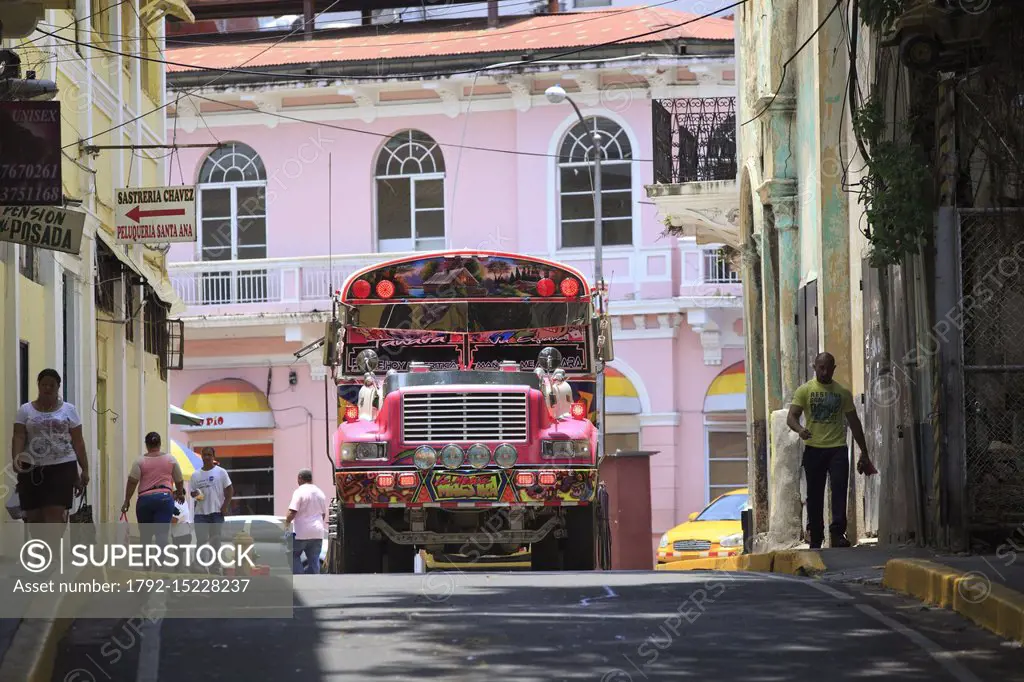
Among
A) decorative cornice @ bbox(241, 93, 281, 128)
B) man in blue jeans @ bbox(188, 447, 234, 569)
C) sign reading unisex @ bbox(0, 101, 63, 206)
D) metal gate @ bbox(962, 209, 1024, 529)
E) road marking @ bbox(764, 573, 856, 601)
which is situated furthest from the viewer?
decorative cornice @ bbox(241, 93, 281, 128)

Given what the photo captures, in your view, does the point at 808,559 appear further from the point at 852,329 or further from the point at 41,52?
the point at 41,52

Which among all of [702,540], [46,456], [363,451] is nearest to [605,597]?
Result: [363,451]

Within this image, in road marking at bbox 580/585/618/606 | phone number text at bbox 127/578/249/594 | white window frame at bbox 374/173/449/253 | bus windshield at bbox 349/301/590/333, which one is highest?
white window frame at bbox 374/173/449/253

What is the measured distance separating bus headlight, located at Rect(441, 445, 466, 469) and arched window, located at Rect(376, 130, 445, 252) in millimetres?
22664

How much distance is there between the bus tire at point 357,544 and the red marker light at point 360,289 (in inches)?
99.0

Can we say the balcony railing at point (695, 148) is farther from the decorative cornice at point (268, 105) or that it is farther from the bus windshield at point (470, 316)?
the decorative cornice at point (268, 105)

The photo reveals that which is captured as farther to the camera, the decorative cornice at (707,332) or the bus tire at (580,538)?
the decorative cornice at (707,332)

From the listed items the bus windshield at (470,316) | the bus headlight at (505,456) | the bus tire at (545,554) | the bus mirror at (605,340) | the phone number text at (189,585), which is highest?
the bus windshield at (470,316)

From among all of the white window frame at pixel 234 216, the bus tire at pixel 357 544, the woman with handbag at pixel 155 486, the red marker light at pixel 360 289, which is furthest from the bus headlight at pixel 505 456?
the white window frame at pixel 234 216

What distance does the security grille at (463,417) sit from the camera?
17.5 m

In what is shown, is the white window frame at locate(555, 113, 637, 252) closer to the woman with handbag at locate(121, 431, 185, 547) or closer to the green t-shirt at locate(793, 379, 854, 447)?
the woman with handbag at locate(121, 431, 185, 547)

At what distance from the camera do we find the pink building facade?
38.2m

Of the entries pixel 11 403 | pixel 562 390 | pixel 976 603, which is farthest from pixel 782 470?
pixel 976 603

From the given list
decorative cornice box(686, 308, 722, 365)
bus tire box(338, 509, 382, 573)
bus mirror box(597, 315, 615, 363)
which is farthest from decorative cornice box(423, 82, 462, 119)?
bus tire box(338, 509, 382, 573)
